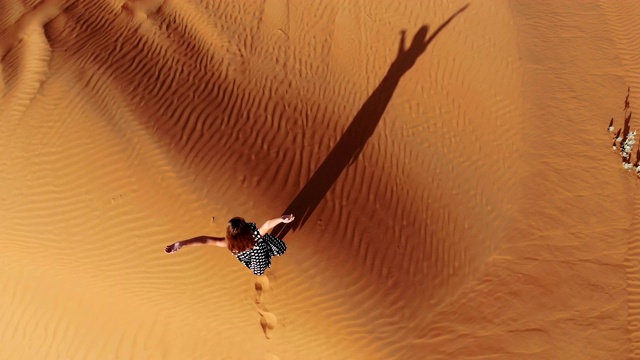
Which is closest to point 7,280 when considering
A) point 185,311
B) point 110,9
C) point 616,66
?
point 185,311

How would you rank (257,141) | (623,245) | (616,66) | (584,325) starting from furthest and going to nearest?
(616,66)
(257,141)
(623,245)
(584,325)

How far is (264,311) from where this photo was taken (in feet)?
20.2

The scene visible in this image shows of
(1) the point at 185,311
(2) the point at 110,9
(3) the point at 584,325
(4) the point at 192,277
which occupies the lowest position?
(3) the point at 584,325

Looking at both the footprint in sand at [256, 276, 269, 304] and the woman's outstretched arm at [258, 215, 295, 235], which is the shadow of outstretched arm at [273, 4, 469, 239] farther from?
the woman's outstretched arm at [258, 215, 295, 235]

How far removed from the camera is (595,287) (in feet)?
21.3

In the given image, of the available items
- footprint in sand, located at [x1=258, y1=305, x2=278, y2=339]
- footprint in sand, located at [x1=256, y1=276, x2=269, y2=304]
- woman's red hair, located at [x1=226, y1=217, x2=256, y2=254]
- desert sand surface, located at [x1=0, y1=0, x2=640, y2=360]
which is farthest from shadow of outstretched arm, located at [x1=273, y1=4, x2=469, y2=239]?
woman's red hair, located at [x1=226, y1=217, x2=256, y2=254]

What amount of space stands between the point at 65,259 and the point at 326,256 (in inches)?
152

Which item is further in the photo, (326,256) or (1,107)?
(1,107)

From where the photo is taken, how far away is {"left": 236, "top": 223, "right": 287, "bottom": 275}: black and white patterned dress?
16.1 feet

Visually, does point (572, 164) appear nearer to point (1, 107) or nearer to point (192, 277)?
point (192, 277)

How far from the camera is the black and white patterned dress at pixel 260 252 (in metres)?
4.91

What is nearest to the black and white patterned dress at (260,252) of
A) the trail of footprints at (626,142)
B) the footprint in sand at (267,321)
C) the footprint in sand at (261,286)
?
the footprint in sand at (261,286)

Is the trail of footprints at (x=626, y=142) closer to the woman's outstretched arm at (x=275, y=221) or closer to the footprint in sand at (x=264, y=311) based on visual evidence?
the woman's outstretched arm at (x=275, y=221)

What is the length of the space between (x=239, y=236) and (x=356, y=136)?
3.63 metres
